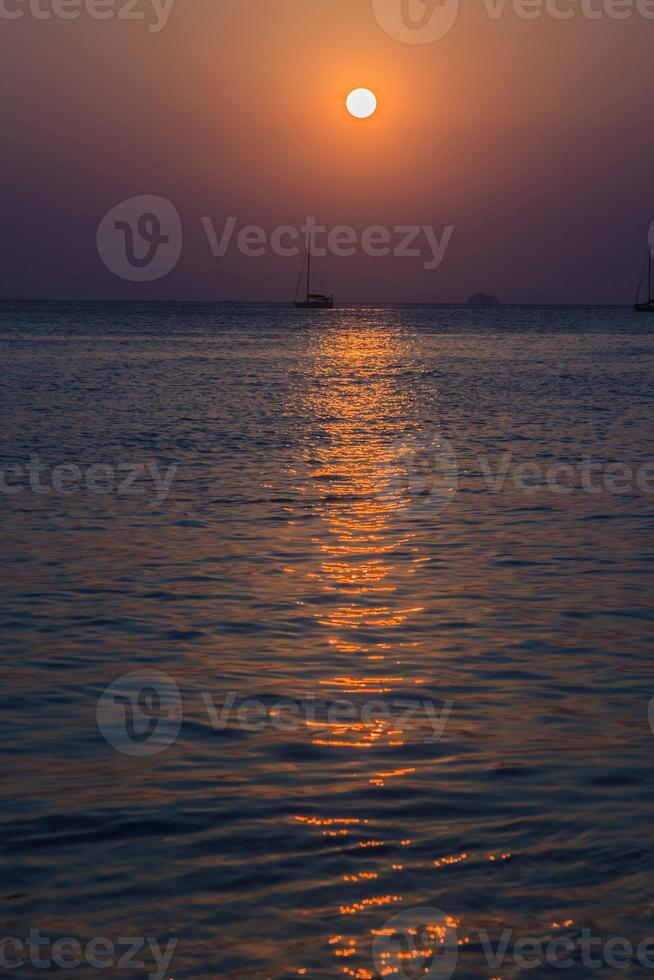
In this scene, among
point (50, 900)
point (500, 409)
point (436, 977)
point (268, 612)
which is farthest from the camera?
point (500, 409)

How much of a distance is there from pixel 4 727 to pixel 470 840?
3873mm

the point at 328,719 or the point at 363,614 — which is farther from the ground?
the point at 363,614

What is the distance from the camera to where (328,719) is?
9.53m

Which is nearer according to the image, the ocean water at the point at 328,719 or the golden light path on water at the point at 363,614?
the ocean water at the point at 328,719

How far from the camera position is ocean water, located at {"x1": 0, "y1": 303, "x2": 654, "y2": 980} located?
6426mm

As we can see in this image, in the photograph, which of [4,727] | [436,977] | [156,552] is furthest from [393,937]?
[156,552]

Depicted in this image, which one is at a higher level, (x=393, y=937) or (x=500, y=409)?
(x=500, y=409)

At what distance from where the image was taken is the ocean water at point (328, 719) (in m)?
6.43

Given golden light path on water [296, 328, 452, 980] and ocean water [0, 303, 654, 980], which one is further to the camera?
golden light path on water [296, 328, 452, 980]

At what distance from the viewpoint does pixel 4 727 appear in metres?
9.37

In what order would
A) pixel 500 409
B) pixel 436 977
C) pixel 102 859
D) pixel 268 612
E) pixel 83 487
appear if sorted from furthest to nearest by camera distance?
pixel 500 409 < pixel 83 487 < pixel 268 612 < pixel 102 859 < pixel 436 977

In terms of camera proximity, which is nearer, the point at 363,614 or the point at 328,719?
the point at 328,719

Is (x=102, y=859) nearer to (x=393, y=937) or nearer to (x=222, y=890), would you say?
(x=222, y=890)

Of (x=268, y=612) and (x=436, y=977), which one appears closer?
(x=436, y=977)
